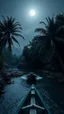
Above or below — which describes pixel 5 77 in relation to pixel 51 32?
below

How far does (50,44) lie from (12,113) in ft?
74.3

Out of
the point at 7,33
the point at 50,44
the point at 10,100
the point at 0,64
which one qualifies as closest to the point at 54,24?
the point at 50,44

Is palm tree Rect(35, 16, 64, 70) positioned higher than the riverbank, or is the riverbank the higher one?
palm tree Rect(35, 16, 64, 70)

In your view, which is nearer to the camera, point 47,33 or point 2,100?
point 2,100

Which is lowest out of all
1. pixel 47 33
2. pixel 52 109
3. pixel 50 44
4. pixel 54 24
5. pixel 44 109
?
pixel 52 109

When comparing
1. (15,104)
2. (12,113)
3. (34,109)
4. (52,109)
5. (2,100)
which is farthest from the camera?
(2,100)

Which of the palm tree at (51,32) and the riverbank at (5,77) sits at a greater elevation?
the palm tree at (51,32)

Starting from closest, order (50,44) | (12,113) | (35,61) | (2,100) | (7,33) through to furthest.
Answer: (12,113) < (2,100) < (50,44) < (7,33) < (35,61)

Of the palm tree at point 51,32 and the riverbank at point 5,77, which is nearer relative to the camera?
the riverbank at point 5,77

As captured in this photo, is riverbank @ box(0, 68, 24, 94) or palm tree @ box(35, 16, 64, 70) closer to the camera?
riverbank @ box(0, 68, 24, 94)

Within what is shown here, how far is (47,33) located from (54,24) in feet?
10.6

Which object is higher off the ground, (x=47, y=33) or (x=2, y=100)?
(x=47, y=33)

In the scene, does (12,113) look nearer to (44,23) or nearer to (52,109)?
(52,109)

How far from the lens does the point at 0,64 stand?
107ft
